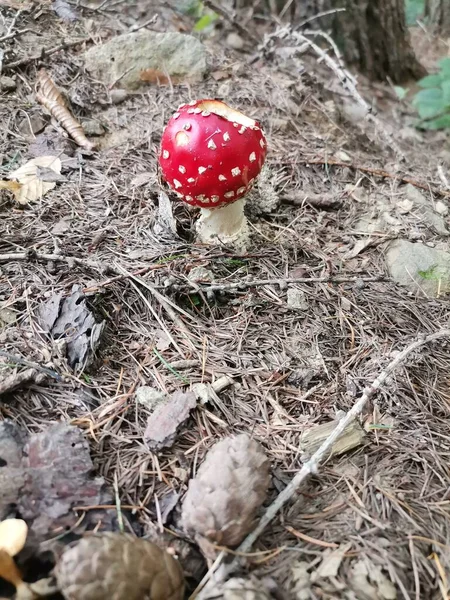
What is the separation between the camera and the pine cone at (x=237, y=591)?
134 centimetres

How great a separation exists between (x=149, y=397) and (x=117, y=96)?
237cm

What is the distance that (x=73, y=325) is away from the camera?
2.06m

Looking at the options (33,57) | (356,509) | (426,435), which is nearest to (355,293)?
(426,435)

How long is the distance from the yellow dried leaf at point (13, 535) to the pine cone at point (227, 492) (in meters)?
0.46

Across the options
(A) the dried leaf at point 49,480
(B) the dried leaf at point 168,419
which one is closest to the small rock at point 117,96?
(B) the dried leaf at point 168,419

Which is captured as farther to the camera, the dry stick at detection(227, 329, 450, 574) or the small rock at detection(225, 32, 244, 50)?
the small rock at detection(225, 32, 244, 50)

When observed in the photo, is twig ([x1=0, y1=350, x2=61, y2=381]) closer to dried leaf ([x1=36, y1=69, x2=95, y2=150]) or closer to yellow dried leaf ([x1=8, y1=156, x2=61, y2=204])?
yellow dried leaf ([x1=8, y1=156, x2=61, y2=204])

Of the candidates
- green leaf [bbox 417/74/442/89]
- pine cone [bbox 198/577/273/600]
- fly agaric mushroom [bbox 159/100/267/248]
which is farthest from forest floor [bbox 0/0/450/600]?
green leaf [bbox 417/74/442/89]

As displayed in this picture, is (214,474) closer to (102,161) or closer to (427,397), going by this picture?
(427,397)

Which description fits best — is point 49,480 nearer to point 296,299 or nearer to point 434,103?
point 296,299

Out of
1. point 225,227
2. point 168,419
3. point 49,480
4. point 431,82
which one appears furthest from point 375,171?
point 49,480

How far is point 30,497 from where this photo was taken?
1.55 m

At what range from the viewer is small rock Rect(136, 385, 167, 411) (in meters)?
1.89

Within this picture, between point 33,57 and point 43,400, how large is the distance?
8.45 feet
